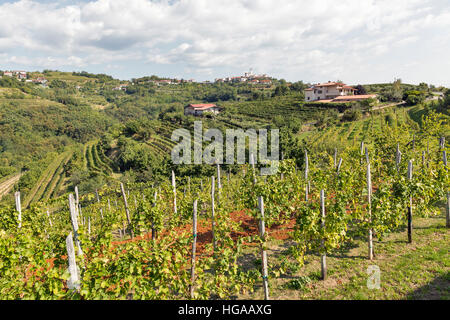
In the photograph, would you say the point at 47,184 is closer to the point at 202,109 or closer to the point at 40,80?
the point at 202,109

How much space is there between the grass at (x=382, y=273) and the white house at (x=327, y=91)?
59.1 metres

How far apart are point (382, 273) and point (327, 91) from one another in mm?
62976

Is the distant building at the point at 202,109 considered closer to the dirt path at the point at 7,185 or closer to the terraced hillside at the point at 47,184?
the terraced hillside at the point at 47,184

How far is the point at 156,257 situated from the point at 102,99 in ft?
541

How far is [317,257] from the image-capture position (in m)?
7.19

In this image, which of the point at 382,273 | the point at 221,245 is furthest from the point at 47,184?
the point at 382,273

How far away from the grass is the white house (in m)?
59.1

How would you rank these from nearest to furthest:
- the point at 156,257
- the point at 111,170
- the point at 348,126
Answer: the point at 156,257
the point at 348,126
the point at 111,170

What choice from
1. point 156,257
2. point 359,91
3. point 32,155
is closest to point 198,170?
point 156,257

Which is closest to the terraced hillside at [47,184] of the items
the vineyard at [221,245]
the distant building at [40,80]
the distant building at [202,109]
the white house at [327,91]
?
the distant building at [202,109]

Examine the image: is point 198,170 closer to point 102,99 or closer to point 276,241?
point 276,241

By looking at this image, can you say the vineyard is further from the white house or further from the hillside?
the white house

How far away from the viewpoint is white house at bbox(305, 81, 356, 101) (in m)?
59.4

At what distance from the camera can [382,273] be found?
19.3ft
